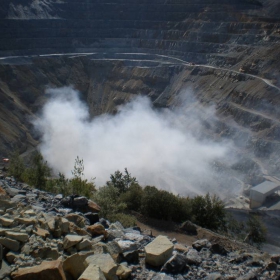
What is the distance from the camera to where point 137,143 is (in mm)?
46031

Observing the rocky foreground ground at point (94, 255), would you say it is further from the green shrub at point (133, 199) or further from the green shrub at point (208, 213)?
the green shrub at point (208, 213)

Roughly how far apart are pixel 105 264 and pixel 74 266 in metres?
0.51

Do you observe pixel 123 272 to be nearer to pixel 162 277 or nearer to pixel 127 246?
pixel 162 277

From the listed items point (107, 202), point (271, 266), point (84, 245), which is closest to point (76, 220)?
point (84, 245)

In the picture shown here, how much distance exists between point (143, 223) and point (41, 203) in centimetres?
586

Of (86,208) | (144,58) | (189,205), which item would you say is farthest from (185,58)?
(86,208)

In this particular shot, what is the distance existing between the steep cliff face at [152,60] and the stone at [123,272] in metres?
30.3

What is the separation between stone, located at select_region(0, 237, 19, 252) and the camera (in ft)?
24.7

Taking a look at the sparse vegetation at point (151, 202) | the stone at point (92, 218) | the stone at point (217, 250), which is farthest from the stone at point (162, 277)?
the sparse vegetation at point (151, 202)

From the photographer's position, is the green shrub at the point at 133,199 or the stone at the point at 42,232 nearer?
the stone at the point at 42,232

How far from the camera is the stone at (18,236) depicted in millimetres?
7703

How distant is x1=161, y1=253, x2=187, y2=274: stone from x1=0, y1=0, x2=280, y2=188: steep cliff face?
96.1 ft

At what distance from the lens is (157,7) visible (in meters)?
68.3

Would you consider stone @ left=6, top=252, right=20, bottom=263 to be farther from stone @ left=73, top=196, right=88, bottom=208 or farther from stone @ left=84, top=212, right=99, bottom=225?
stone @ left=73, top=196, right=88, bottom=208
